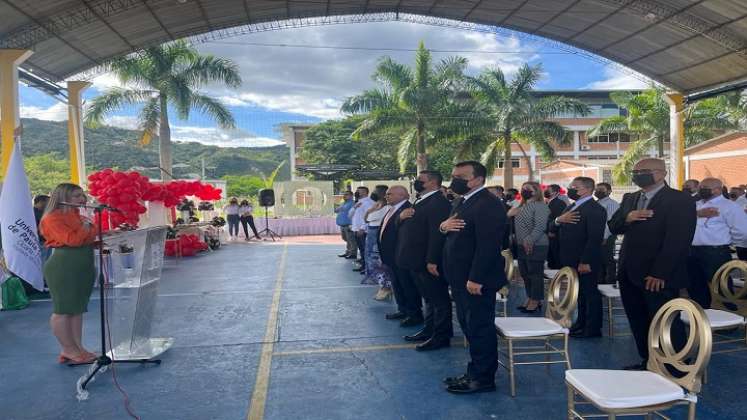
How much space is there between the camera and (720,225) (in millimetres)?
5484

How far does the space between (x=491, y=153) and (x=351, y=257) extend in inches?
520

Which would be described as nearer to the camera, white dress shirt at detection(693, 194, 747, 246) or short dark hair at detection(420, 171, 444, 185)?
short dark hair at detection(420, 171, 444, 185)

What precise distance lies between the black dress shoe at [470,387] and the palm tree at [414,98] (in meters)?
18.7

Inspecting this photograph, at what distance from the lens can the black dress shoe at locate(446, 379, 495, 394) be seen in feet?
12.3

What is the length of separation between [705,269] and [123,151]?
154 ft

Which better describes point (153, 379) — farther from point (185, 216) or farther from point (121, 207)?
point (185, 216)

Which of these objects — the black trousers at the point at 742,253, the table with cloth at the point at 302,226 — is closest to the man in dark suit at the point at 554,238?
the black trousers at the point at 742,253

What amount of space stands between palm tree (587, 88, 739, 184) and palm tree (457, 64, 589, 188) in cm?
430

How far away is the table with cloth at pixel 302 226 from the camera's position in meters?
19.1

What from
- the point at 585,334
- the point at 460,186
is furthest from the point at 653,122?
the point at 460,186

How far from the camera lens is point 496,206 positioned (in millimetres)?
3740

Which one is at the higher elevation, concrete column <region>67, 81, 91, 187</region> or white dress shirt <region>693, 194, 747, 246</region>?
concrete column <region>67, 81, 91, 187</region>

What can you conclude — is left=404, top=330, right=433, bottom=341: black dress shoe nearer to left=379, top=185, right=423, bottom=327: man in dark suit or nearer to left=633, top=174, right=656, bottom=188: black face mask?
left=379, top=185, right=423, bottom=327: man in dark suit

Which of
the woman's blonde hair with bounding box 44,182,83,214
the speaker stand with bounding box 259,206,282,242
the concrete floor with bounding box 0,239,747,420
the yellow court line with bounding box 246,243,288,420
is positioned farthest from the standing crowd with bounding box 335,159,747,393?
the speaker stand with bounding box 259,206,282,242
